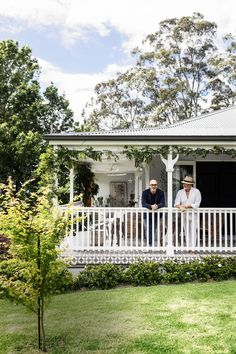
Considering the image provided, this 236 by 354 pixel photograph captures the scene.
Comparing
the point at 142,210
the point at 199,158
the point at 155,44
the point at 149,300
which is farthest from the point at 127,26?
the point at 149,300

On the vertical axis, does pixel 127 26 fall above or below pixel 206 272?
above

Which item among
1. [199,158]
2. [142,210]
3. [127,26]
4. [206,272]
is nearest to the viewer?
[206,272]

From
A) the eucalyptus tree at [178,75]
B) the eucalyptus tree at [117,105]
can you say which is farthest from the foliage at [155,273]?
the eucalyptus tree at [117,105]

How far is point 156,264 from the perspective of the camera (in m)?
8.51

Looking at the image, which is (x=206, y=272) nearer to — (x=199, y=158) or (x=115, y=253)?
(x=115, y=253)

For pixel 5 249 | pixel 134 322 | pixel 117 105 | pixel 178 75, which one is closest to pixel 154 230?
pixel 5 249

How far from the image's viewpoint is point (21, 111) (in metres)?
25.5

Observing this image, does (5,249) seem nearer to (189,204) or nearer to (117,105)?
(189,204)

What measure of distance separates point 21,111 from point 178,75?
13.7 m

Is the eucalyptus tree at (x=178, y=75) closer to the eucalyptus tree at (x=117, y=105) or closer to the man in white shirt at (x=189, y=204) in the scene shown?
the eucalyptus tree at (x=117, y=105)

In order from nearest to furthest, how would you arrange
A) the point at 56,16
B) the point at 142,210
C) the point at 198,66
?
the point at 142,210
the point at 56,16
the point at 198,66

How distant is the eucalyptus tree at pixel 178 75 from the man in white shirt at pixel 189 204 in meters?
24.1

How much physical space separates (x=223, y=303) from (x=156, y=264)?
198cm

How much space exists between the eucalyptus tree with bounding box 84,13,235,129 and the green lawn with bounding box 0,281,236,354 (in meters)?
26.6
